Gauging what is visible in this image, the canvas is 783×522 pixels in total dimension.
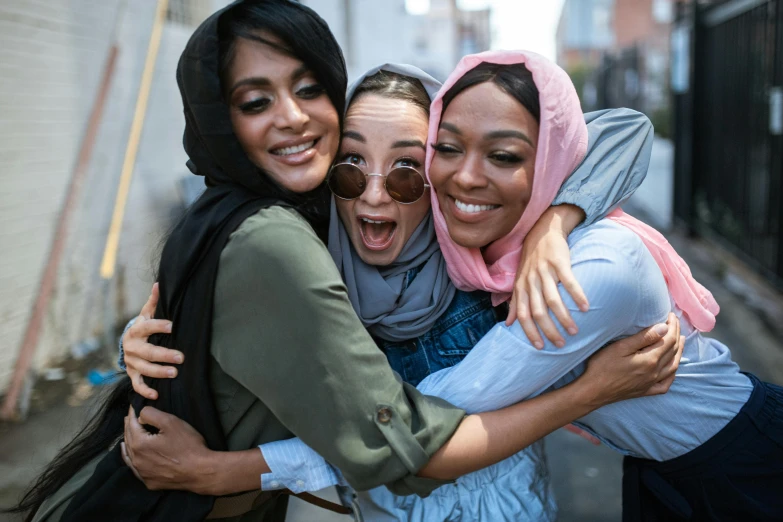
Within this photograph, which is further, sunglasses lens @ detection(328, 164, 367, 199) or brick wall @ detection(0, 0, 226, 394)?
brick wall @ detection(0, 0, 226, 394)

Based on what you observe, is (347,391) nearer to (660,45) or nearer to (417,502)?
(417,502)

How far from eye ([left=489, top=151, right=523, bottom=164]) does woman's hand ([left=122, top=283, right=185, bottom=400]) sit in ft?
3.22

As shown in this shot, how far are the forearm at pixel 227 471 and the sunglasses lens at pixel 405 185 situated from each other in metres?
0.86

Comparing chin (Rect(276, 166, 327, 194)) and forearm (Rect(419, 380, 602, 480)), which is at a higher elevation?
chin (Rect(276, 166, 327, 194))

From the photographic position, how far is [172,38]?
6.25 metres

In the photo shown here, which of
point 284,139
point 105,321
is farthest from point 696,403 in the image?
point 105,321

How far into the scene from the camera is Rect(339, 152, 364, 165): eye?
2.16 metres

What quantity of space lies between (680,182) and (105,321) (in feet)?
24.4

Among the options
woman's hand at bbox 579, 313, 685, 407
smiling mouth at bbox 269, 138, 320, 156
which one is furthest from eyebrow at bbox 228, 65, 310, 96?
woman's hand at bbox 579, 313, 685, 407

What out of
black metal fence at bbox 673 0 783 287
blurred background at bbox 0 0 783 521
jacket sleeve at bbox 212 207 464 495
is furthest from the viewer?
black metal fence at bbox 673 0 783 287

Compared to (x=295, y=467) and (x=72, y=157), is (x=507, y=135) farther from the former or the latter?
(x=72, y=157)

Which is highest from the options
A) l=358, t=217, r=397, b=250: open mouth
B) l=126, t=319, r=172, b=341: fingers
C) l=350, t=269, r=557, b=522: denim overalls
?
l=358, t=217, r=397, b=250: open mouth

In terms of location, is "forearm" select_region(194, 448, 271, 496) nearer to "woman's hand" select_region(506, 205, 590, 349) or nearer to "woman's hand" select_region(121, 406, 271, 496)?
"woman's hand" select_region(121, 406, 271, 496)

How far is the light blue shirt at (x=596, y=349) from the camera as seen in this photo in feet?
5.43
